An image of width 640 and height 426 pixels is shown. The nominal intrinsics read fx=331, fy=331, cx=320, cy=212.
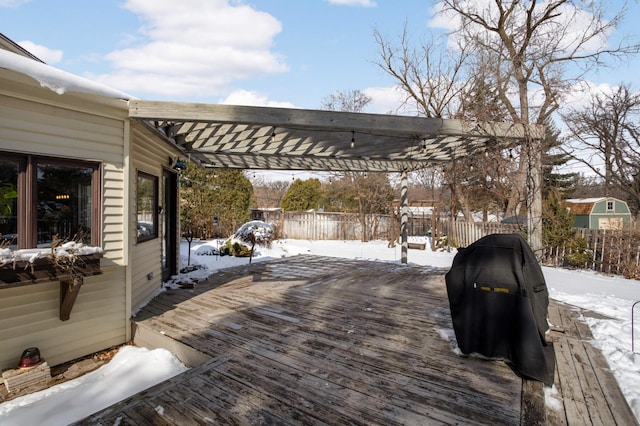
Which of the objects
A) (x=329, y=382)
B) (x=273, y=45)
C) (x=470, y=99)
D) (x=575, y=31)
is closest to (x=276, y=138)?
(x=329, y=382)

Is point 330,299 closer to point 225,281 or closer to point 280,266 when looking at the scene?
point 225,281

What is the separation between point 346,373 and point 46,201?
3182 mm

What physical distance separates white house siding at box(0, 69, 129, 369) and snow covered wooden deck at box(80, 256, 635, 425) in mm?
458

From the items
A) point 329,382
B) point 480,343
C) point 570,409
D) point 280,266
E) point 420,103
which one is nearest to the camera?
point 570,409

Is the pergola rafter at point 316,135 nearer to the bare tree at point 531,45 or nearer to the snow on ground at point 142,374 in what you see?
the snow on ground at point 142,374

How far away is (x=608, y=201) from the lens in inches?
698

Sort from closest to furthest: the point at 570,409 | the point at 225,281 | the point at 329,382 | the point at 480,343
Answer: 1. the point at 570,409
2. the point at 329,382
3. the point at 480,343
4. the point at 225,281

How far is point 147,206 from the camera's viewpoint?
4.61m

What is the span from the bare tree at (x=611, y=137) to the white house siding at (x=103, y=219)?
1979 centimetres

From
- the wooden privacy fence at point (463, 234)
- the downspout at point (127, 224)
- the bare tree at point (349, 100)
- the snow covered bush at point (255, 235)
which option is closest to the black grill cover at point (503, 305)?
the wooden privacy fence at point (463, 234)

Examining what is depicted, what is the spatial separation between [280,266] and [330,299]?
3.03 m

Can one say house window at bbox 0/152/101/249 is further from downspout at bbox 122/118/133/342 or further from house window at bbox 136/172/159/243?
house window at bbox 136/172/159/243

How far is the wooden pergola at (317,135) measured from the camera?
12.1 ft

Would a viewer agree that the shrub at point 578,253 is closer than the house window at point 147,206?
No
